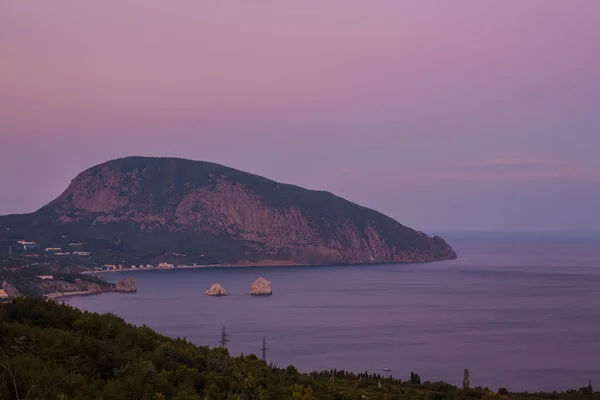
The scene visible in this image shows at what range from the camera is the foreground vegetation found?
14734 mm

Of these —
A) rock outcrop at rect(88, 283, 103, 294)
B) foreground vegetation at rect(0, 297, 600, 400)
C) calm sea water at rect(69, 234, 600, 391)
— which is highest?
foreground vegetation at rect(0, 297, 600, 400)

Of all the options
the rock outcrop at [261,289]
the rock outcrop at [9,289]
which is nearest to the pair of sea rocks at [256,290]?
the rock outcrop at [261,289]

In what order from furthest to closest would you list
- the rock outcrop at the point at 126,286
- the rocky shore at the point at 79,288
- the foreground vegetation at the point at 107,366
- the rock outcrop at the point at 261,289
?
the rock outcrop at the point at 126,286 < the rock outcrop at the point at 261,289 < the rocky shore at the point at 79,288 < the foreground vegetation at the point at 107,366

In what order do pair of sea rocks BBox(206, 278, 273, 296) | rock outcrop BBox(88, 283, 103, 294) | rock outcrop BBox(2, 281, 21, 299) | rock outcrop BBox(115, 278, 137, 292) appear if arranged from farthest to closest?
rock outcrop BBox(115, 278, 137, 292)
rock outcrop BBox(88, 283, 103, 294)
pair of sea rocks BBox(206, 278, 273, 296)
rock outcrop BBox(2, 281, 21, 299)

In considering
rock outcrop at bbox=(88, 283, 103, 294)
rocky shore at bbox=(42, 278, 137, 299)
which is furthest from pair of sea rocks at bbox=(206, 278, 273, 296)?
rock outcrop at bbox=(88, 283, 103, 294)

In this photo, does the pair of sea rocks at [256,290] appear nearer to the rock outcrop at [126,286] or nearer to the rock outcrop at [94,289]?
the rock outcrop at [126,286]

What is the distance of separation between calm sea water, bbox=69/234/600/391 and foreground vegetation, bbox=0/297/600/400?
144 ft

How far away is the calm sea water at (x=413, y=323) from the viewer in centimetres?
6844

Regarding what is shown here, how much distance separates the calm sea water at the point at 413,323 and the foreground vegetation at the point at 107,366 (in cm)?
4399

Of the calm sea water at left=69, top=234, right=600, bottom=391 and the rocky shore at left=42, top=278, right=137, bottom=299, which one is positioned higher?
the rocky shore at left=42, top=278, right=137, bottom=299

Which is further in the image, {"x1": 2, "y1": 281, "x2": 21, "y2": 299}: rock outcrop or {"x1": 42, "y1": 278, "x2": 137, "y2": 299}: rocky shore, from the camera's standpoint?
{"x1": 42, "y1": 278, "x2": 137, "y2": 299}: rocky shore

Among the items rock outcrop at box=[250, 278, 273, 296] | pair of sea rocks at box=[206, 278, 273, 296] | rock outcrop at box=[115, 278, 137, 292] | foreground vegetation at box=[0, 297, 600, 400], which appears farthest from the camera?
rock outcrop at box=[115, 278, 137, 292]

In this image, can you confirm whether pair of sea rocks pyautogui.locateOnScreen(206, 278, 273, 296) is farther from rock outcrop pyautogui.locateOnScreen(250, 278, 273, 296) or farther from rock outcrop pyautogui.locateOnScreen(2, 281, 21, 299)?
rock outcrop pyautogui.locateOnScreen(2, 281, 21, 299)

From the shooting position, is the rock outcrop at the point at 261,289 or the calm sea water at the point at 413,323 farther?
the rock outcrop at the point at 261,289
